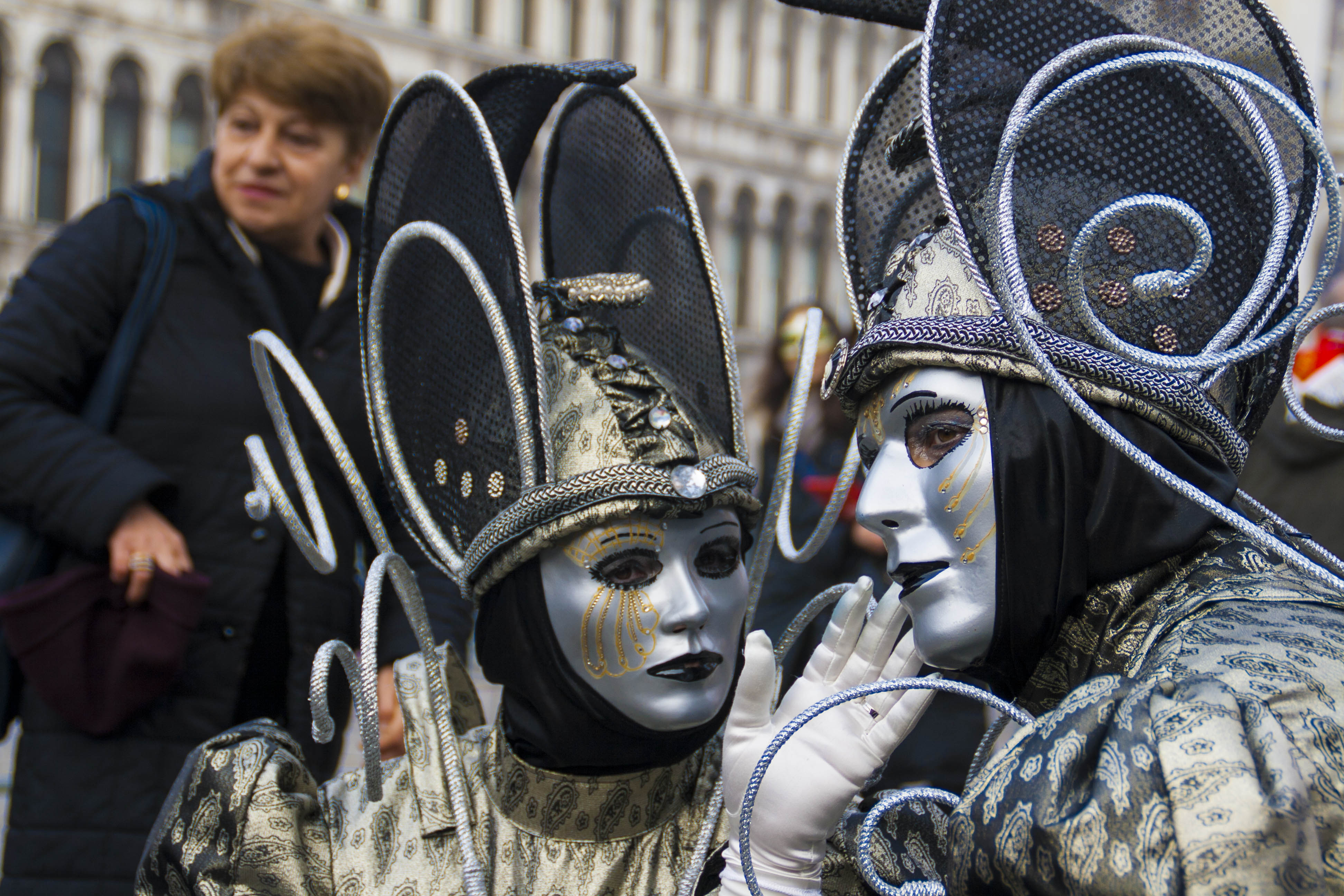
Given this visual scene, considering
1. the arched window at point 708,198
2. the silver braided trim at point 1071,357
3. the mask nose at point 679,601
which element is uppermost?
the silver braided trim at point 1071,357

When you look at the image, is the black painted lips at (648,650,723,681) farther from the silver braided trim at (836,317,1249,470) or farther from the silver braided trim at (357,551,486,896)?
the silver braided trim at (836,317,1249,470)

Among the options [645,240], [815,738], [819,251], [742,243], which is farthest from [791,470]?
[819,251]

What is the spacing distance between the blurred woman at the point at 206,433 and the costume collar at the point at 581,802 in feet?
1.91

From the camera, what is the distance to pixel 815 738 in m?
1.94

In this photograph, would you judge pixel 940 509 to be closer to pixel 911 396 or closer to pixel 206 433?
pixel 911 396

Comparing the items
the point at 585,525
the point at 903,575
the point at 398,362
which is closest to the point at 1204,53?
the point at 903,575

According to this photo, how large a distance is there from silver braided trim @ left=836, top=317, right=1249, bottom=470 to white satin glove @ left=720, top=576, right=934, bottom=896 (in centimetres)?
40

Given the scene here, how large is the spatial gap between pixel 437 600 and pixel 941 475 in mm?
1486

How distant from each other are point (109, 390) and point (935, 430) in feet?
6.13

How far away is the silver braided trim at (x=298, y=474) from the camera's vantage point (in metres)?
2.34

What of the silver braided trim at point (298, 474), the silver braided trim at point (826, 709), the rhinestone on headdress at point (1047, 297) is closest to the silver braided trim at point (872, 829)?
the silver braided trim at point (826, 709)

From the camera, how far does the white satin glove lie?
190 cm

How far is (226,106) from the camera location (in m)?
3.14

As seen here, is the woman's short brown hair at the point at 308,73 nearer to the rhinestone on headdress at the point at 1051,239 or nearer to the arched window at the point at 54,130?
the rhinestone on headdress at the point at 1051,239
